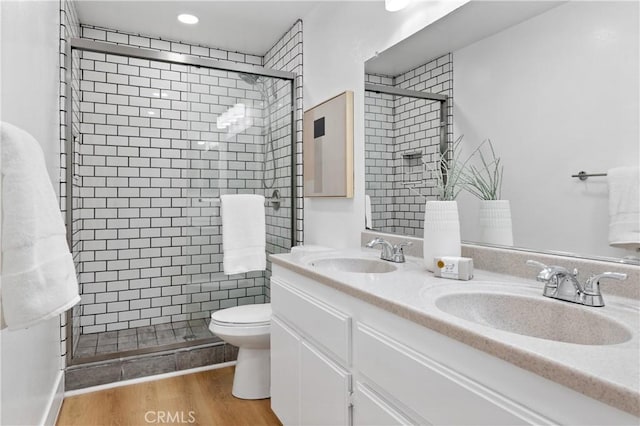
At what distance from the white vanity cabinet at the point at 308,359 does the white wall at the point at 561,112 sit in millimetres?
762

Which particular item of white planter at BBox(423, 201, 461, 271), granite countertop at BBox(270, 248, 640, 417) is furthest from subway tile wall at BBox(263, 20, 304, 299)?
white planter at BBox(423, 201, 461, 271)

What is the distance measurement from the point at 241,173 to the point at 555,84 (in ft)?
6.51

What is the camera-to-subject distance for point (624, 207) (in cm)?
116

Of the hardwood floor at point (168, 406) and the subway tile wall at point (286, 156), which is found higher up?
the subway tile wall at point (286, 156)

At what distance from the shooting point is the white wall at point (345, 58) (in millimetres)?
2074

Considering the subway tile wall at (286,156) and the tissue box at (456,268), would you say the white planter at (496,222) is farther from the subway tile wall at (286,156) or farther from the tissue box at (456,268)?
the subway tile wall at (286,156)

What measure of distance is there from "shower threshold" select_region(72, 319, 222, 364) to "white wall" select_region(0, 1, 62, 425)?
0.33 metres

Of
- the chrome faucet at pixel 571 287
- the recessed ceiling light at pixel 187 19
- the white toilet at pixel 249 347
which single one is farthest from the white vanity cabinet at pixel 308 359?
the recessed ceiling light at pixel 187 19

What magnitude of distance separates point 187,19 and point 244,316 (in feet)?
7.22

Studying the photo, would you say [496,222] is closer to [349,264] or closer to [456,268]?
A: [456,268]

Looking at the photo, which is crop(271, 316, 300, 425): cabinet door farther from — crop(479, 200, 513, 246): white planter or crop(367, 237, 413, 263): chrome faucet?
crop(479, 200, 513, 246): white planter

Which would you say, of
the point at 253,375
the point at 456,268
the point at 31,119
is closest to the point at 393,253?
the point at 456,268

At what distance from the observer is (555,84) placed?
52.2 inches

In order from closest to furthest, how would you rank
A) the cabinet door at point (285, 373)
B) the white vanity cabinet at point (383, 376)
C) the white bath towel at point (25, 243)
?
1. the white vanity cabinet at point (383, 376)
2. the white bath towel at point (25, 243)
3. the cabinet door at point (285, 373)
